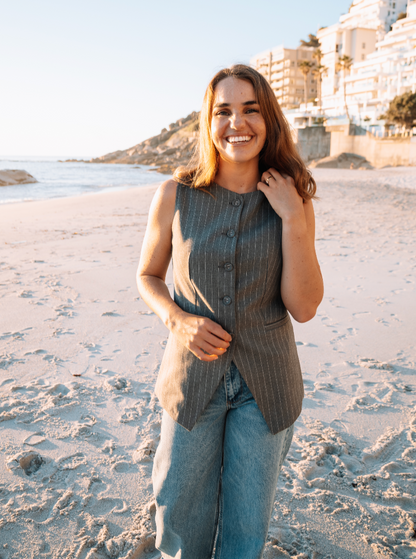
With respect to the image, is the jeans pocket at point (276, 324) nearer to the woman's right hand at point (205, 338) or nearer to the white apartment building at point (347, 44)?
the woman's right hand at point (205, 338)

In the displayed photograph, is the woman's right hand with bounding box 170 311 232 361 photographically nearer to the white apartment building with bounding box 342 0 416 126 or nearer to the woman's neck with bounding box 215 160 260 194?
the woman's neck with bounding box 215 160 260 194

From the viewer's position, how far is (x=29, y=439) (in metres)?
2.89

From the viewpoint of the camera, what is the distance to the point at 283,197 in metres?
1.66

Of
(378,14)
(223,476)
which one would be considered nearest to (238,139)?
(223,476)

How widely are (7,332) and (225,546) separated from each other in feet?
11.9

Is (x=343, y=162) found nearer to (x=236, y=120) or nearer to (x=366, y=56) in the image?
(x=236, y=120)

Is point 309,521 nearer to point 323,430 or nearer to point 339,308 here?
point 323,430

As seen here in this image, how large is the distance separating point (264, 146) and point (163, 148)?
95274mm

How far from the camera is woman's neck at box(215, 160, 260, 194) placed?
1.77 m

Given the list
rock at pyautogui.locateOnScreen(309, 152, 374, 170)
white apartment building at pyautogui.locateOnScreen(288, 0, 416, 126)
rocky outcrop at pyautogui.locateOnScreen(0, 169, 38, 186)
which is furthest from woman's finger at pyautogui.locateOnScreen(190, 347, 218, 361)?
white apartment building at pyautogui.locateOnScreen(288, 0, 416, 126)

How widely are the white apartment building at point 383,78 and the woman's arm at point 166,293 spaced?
4831 cm

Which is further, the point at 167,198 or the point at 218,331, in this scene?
the point at 167,198

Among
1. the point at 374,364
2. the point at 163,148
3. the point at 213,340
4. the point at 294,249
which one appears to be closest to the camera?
the point at 213,340

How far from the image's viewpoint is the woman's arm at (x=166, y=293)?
5.05 ft
